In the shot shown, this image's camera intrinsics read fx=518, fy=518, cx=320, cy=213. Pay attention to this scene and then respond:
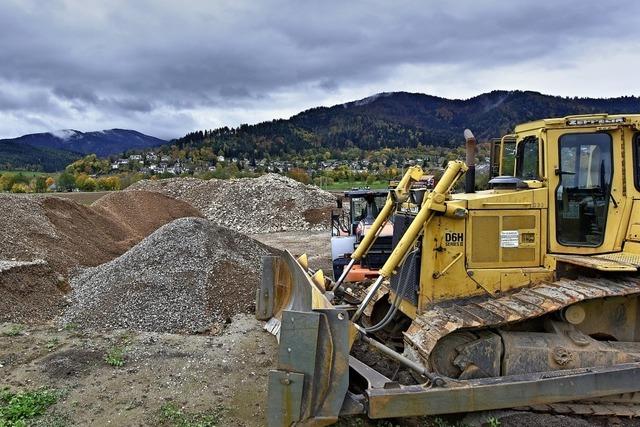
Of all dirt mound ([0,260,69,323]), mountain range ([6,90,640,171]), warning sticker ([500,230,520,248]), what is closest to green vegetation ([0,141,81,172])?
mountain range ([6,90,640,171])

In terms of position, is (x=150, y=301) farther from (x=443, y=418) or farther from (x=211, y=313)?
(x=443, y=418)

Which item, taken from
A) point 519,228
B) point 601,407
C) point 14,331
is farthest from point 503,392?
point 14,331

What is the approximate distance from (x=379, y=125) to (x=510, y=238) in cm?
13861

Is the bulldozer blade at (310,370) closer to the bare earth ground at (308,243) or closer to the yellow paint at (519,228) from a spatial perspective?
the yellow paint at (519,228)

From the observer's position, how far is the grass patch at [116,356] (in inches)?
273

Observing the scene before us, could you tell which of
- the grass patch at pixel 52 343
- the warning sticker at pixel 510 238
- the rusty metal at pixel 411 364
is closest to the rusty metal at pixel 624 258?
the warning sticker at pixel 510 238

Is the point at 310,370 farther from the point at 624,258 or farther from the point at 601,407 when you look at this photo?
the point at 624,258

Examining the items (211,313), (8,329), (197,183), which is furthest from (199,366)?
(197,183)

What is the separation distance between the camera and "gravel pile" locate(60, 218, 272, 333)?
881cm

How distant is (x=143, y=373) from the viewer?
668 centimetres

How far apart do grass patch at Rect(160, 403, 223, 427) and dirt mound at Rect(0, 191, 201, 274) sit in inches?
293

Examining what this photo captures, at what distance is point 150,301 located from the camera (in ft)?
30.2

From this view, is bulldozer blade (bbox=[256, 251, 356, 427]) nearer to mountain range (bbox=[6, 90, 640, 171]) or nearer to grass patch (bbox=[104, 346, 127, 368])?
grass patch (bbox=[104, 346, 127, 368])

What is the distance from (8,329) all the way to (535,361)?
7848mm
